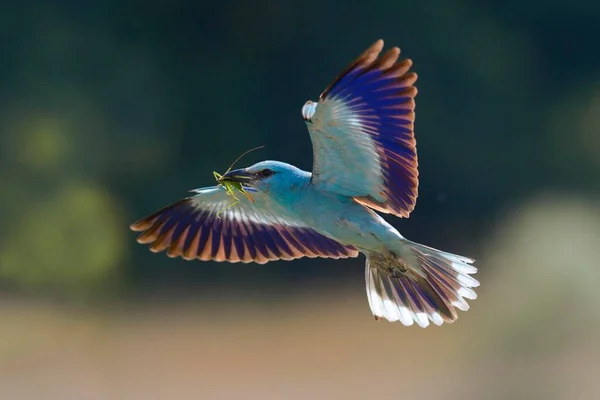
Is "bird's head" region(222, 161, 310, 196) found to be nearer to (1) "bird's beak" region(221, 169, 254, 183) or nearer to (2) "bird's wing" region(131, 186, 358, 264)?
(1) "bird's beak" region(221, 169, 254, 183)

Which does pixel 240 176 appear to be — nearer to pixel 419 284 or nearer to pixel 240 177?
pixel 240 177

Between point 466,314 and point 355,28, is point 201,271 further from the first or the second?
point 355,28

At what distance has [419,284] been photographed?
8.64 feet

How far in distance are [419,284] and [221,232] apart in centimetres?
57

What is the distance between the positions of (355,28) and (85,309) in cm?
276

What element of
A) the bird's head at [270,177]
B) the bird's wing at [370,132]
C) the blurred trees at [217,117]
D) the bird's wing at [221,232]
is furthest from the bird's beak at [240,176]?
the blurred trees at [217,117]

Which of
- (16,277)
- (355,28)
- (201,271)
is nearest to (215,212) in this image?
(16,277)

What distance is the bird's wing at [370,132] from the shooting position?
222 centimetres

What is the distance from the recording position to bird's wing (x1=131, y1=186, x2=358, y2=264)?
279cm

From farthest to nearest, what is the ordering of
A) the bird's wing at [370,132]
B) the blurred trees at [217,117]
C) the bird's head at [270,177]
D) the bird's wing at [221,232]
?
1. the blurred trees at [217,117]
2. the bird's wing at [221,232]
3. the bird's head at [270,177]
4. the bird's wing at [370,132]

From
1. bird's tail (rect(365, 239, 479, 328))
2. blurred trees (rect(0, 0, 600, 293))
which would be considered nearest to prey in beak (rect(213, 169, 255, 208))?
bird's tail (rect(365, 239, 479, 328))

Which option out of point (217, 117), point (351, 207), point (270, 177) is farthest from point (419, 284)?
point (217, 117)

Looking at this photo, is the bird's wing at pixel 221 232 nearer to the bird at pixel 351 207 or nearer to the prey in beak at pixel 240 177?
the bird at pixel 351 207

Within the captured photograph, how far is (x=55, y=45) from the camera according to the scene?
21.1ft
